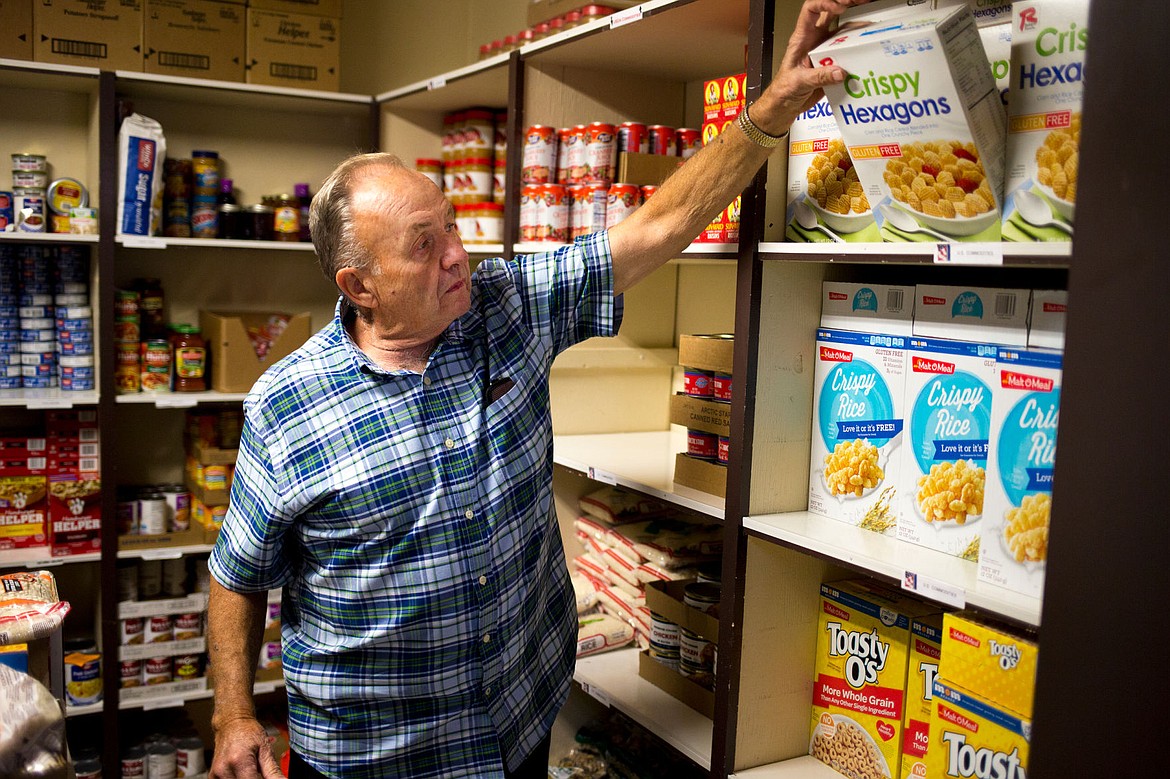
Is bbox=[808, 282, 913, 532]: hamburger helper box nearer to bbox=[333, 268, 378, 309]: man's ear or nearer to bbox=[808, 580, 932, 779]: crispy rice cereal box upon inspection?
bbox=[808, 580, 932, 779]: crispy rice cereal box

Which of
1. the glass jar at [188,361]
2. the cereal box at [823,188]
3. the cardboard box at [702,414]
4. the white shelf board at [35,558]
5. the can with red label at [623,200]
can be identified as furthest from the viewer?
the glass jar at [188,361]

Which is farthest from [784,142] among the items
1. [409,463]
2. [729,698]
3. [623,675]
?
[623,675]

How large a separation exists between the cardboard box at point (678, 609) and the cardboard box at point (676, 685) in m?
0.12

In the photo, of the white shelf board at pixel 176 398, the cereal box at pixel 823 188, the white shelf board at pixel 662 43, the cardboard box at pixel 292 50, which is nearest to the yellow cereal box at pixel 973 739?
the cereal box at pixel 823 188

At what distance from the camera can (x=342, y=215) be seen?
1.90m

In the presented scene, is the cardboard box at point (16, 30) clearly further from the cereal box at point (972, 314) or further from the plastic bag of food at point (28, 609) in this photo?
the cereal box at point (972, 314)

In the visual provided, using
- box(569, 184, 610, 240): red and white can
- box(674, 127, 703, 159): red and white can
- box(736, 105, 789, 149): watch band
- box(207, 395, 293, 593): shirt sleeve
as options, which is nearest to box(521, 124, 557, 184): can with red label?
box(569, 184, 610, 240): red and white can

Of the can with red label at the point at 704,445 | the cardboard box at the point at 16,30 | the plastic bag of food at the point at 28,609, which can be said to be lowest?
the plastic bag of food at the point at 28,609

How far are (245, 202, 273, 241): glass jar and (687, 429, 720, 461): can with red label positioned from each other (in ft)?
7.11

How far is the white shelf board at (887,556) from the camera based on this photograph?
141 cm

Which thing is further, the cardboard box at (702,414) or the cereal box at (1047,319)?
the cardboard box at (702,414)

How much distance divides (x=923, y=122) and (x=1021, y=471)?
20.8 inches

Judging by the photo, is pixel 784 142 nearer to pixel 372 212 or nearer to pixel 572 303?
pixel 572 303

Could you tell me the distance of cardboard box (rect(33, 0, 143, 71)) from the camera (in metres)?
3.31
